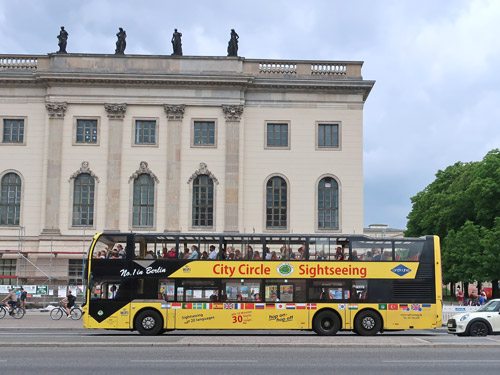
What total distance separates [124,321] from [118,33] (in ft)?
99.9

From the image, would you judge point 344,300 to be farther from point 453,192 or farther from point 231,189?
point 453,192

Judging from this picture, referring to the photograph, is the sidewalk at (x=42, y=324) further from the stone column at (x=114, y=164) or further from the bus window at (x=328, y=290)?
the bus window at (x=328, y=290)

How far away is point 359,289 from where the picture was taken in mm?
25844

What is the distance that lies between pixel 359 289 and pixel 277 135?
2573 centimetres

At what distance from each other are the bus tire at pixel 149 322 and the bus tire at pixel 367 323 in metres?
6.93

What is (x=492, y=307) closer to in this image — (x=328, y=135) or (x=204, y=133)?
(x=328, y=135)

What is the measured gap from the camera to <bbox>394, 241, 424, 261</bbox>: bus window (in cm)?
2575

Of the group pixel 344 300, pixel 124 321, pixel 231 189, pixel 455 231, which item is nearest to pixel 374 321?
pixel 344 300

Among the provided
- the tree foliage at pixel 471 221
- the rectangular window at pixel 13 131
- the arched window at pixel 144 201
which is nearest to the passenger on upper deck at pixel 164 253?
the arched window at pixel 144 201

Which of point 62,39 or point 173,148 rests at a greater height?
point 62,39

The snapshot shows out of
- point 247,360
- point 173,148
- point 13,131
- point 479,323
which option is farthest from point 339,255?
point 13,131

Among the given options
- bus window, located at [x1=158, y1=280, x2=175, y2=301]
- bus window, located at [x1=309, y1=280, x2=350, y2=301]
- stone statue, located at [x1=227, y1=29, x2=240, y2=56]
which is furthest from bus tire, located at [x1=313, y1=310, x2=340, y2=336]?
stone statue, located at [x1=227, y1=29, x2=240, y2=56]

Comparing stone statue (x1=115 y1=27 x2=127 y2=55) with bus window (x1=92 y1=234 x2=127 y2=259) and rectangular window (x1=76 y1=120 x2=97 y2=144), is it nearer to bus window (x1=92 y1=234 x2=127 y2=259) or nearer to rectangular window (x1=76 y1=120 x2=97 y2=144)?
rectangular window (x1=76 y1=120 x2=97 y2=144)

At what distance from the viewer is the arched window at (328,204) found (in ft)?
163
